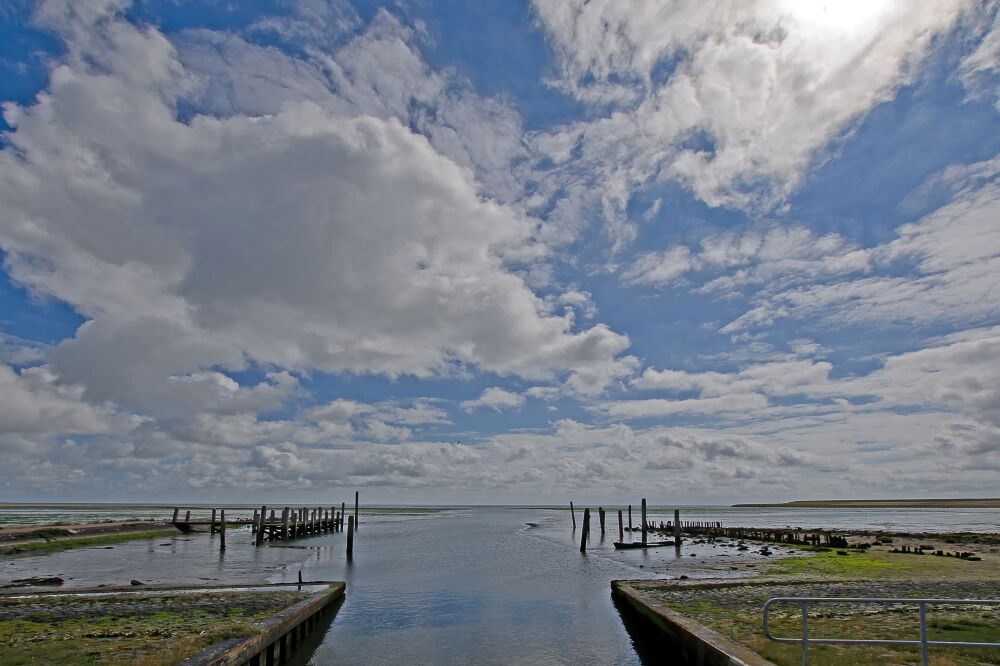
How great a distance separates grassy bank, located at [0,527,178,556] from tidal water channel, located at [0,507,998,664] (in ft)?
5.63

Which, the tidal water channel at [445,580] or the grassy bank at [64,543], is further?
the grassy bank at [64,543]

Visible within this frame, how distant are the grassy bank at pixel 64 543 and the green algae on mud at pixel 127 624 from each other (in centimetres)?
2866

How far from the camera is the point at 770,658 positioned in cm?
1125

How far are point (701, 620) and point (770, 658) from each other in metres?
4.94

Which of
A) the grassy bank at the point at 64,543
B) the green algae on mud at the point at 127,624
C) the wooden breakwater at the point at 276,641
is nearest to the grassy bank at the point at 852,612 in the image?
the wooden breakwater at the point at 276,641

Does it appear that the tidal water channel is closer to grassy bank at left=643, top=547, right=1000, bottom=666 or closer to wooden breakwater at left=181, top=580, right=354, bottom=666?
wooden breakwater at left=181, top=580, right=354, bottom=666

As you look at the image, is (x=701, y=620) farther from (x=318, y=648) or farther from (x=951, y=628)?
(x=318, y=648)

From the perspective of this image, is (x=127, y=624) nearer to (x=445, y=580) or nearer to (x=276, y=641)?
(x=276, y=641)

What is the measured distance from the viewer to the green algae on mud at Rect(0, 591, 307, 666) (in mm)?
12891

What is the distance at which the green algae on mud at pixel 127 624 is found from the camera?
1289 cm

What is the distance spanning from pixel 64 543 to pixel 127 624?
41203mm

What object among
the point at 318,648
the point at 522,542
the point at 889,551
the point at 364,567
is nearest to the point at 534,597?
the point at 318,648

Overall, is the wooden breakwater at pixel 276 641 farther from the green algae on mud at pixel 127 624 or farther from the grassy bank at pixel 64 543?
the grassy bank at pixel 64 543

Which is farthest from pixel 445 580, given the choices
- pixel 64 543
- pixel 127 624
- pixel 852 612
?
pixel 64 543
